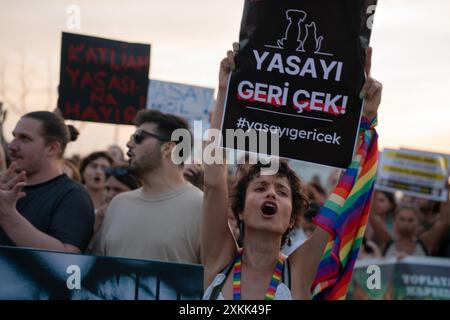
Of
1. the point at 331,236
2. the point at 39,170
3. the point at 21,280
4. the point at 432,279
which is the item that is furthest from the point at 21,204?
the point at 432,279

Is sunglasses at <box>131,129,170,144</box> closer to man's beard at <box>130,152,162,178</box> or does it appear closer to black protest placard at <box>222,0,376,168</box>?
man's beard at <box>130,152,162,178</box>

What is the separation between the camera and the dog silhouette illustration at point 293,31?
440 cm

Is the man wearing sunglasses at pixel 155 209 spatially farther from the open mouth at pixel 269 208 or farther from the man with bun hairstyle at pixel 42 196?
the open mouth at pixel 269 208

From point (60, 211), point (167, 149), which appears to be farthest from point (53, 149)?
point (167, 149)

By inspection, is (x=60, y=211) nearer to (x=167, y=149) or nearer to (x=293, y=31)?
(x=167, y=149)

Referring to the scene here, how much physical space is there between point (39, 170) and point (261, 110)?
1.46 meters

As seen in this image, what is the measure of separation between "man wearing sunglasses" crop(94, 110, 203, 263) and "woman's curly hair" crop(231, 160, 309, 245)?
519 mm

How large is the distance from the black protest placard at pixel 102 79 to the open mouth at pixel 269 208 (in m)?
2.89

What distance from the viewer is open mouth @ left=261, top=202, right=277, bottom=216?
170 inches

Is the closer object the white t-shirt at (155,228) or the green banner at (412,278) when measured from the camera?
the white t-shirt at (155,228)

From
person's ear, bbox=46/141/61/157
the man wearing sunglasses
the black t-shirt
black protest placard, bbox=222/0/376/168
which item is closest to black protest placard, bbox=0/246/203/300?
black protest placard, bbox=222/0/376/168

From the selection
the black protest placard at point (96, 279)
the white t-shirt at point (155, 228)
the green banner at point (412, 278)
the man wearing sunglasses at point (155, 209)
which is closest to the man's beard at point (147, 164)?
the man wearing sunglasses at point (155, 209)

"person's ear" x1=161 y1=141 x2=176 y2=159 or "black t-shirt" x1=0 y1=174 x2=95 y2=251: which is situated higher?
"person's ear" x1=161 y1=141 x2=176 y2=159

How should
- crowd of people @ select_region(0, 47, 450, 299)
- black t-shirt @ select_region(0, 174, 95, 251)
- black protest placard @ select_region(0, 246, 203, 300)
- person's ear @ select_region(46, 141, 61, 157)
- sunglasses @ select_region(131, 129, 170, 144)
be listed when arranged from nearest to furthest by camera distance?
black protest placard @ select_region(0, 246, 203, 300) < crowd of people @ select_region(0, 47, 450, 299) < black t-shirt @ select_region(0, 174, 95, 251) < person's ear @ select_region(46, 141, 61, 157) < sunglasses @ select_region(131, 129, 170, 144)
